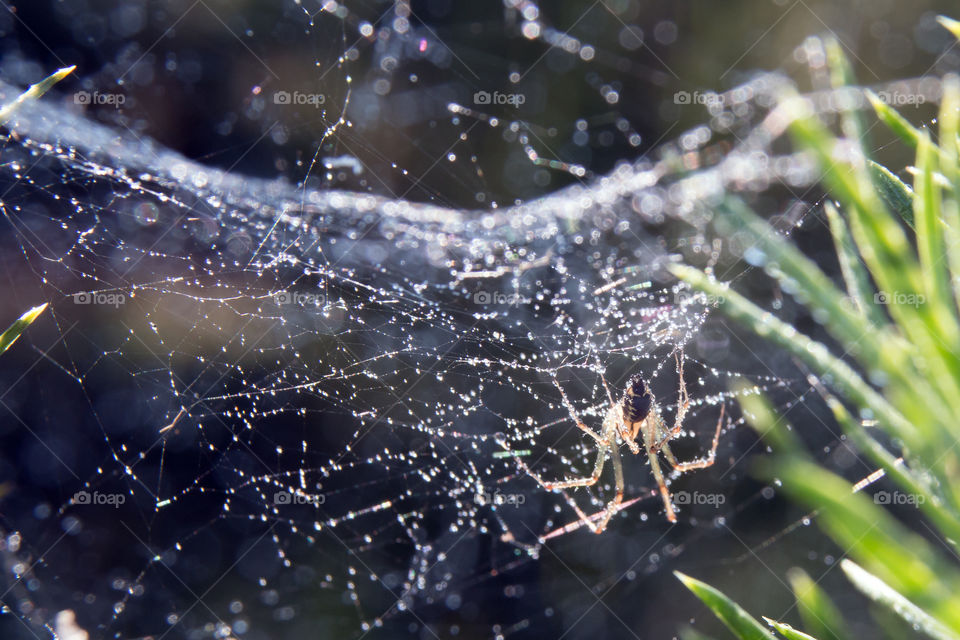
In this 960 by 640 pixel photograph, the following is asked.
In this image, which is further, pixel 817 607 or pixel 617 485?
pixel 617 485

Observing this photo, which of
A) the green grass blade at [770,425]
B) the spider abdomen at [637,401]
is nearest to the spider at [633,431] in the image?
the spider abdomen at [637,401]

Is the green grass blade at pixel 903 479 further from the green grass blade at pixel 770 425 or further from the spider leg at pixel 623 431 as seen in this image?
the spider leg at pixel 623 431

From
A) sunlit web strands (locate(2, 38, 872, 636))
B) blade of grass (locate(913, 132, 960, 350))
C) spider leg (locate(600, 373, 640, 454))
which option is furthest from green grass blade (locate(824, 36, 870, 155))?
sunlit web strands (locate(2, 38, 872, 636))

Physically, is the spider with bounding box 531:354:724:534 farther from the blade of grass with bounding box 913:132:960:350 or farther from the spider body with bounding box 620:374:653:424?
the blade of grass with bounding box 913:132:960:350

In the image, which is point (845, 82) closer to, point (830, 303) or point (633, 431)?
point (830, 303)

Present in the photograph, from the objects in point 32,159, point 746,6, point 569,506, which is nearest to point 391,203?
point 32,159

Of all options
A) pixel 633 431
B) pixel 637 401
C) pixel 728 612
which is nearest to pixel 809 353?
pixel 728 612

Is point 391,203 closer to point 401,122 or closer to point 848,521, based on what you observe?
point 401,122
